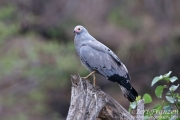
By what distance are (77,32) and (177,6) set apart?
9.96 metres

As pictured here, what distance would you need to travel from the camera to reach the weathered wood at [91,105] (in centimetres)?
368

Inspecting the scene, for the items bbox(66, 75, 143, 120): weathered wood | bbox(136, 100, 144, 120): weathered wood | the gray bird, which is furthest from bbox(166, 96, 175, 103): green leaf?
the gray bird

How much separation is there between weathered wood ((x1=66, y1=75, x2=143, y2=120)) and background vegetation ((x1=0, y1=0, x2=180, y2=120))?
8272mm

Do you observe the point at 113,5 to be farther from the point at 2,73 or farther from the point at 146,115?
the point at 146,115

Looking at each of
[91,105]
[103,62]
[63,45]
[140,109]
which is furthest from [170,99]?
[63,45]

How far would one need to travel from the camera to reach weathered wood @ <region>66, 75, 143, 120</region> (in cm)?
368

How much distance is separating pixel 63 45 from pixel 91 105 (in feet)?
31.9

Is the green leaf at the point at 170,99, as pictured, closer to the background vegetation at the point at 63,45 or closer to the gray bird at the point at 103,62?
the gray bird at the point at 103,62

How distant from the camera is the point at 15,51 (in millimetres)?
12820

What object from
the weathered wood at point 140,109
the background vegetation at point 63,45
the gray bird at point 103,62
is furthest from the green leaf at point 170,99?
the background vegetation at point 63,45

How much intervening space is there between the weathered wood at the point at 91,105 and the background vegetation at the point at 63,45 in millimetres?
8272

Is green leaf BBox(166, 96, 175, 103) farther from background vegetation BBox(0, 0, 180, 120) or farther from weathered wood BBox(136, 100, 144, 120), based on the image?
background vegetation BBox(0, 0, 180, 120)

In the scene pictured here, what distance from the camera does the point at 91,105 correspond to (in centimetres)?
375

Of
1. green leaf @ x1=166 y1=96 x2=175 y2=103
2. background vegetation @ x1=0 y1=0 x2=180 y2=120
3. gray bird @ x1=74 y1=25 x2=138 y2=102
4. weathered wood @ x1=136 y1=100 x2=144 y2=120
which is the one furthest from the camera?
background vegetation @ x1=0 y1=0 x2=180 y2=120
